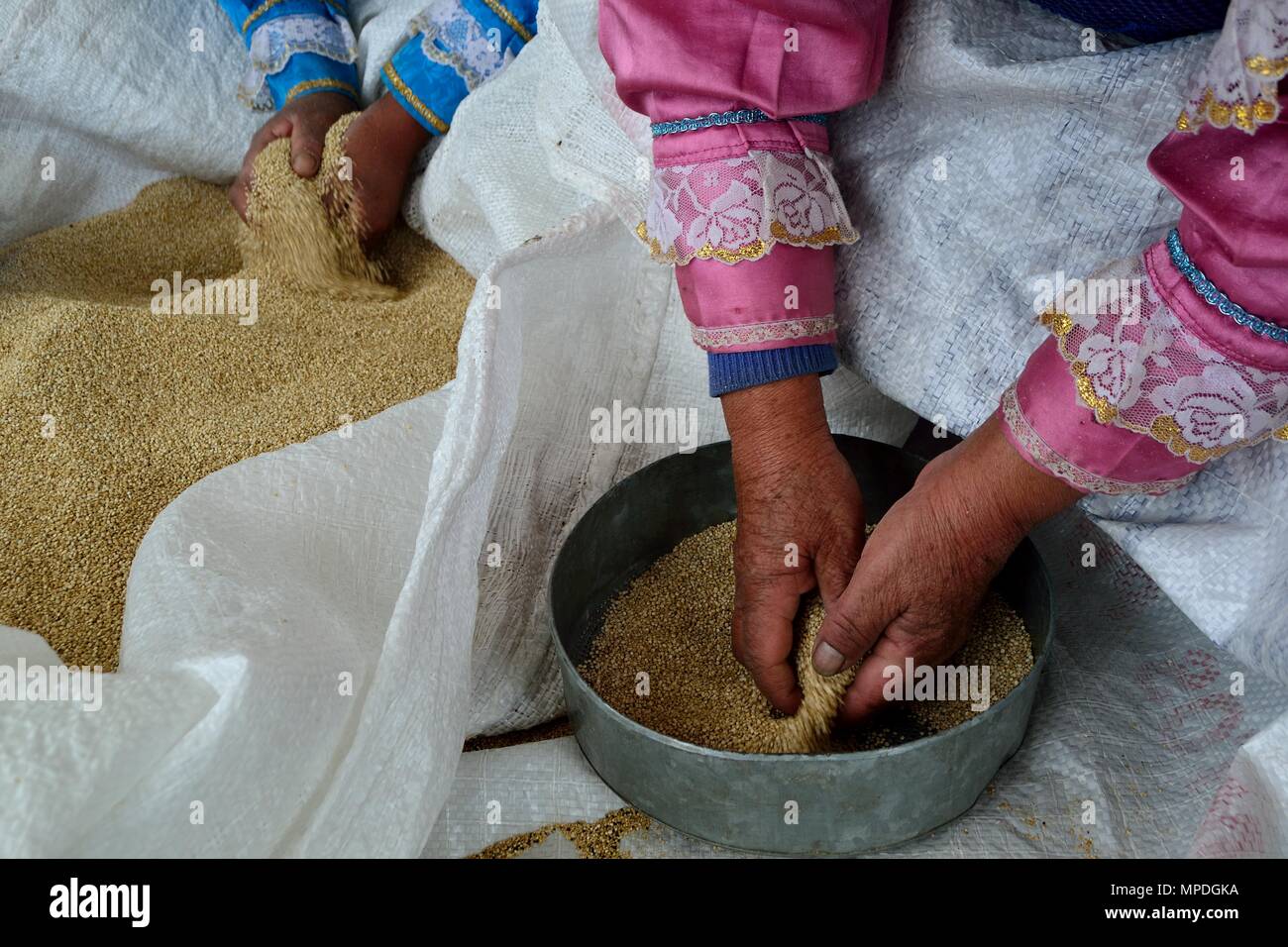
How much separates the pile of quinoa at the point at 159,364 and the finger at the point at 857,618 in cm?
46

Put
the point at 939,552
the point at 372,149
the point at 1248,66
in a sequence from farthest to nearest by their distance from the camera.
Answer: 1. the point at 372,149
2. the point at 939,552
3. the point at 1248,66

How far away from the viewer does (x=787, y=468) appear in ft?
2.83

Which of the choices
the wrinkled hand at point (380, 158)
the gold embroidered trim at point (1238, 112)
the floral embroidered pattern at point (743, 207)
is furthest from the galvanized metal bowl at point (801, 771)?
the wrinkled hand at point (380, 158)

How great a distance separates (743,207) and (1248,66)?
337 millimetres

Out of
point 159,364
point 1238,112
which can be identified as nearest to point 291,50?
point 159,364

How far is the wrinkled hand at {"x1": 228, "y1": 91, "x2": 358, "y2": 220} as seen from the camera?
1400 mm

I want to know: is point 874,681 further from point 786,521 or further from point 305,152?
point 305,152

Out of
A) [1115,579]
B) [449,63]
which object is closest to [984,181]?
[1115,579]

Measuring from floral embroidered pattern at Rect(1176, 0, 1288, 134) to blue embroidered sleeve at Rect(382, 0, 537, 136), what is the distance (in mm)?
954

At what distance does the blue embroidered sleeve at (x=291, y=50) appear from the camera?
4.93ft

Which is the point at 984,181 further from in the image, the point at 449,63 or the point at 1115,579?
the point at 449,63

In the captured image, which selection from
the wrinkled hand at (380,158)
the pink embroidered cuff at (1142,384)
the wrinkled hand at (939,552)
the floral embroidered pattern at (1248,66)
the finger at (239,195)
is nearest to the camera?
the floral embroidered pattern at (1248,66)

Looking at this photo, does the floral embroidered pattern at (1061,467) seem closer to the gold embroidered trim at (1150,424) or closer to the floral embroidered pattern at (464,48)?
the gold embroidered trim at (1150,424)

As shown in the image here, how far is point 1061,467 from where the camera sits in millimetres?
756
